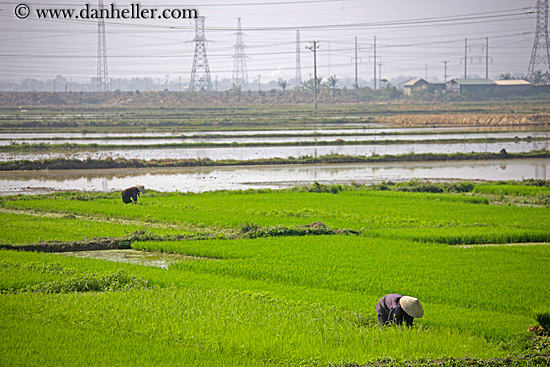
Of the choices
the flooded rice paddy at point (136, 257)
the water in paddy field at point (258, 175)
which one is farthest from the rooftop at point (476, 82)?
the flooded rice paddy at point (136, 257)

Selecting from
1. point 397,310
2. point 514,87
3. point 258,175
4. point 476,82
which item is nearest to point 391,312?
point 397,310

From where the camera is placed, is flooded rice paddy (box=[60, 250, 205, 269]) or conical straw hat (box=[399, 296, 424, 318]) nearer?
Result: conical straw hat (box=[399, 296, 424, 318])

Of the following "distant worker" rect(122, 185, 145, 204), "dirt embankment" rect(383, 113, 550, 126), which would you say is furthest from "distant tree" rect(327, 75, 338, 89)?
"distant worker" rect(122, 185, 145, 204)

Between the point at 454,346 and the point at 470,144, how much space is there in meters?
28.4

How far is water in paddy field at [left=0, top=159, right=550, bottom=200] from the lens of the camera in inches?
817

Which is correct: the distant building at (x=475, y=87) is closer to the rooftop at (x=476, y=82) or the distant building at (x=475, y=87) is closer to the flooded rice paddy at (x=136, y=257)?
the rooftop at (x=476, y=82)

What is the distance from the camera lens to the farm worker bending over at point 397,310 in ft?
21.1

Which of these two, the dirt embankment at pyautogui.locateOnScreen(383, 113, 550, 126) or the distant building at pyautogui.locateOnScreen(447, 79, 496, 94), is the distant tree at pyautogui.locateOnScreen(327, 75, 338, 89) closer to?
the distant building at pyautogui.locateOnScreen(447, 79, 496, 94)

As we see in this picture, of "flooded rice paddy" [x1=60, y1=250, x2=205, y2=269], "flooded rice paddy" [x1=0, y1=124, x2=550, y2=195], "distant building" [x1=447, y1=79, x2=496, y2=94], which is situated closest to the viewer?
"flooded rice paddy" [x1=60, y1=250, x2=205, y2=269]

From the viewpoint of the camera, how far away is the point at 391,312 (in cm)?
666

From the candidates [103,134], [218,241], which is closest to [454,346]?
[218,241]

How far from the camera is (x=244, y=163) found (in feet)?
85.0

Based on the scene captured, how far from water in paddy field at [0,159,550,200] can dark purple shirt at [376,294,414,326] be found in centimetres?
1366

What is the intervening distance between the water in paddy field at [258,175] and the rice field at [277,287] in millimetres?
5174
